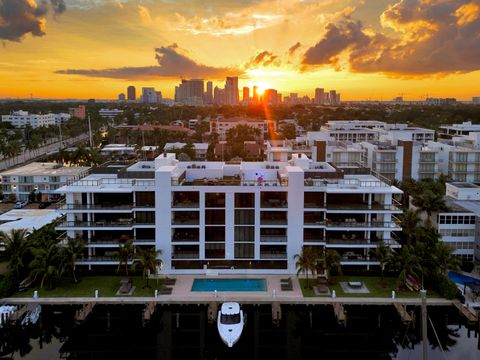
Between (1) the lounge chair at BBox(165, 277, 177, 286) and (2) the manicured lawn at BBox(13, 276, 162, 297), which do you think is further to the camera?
(1) the lounge chair at BBox(165, 277, 177, 286)

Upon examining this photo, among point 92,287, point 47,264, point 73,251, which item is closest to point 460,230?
point 92,287

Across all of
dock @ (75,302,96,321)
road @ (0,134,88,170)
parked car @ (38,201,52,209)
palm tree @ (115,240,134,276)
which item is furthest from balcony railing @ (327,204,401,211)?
road @ (0,134,88,170)

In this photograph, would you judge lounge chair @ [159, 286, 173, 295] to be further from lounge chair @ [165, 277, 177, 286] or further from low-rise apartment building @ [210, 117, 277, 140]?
low-rise apartment building @ [210, 117, 277, 140]

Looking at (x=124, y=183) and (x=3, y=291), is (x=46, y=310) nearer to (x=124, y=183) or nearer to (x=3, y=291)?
(x=3, y=291)

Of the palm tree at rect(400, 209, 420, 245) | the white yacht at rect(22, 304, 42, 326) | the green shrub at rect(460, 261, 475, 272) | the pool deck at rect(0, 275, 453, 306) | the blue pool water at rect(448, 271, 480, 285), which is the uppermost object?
the palm tree at rect(400, 209, 420, 245)

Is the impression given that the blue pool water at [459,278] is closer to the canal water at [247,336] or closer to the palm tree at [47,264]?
the canal water at [247,336]
